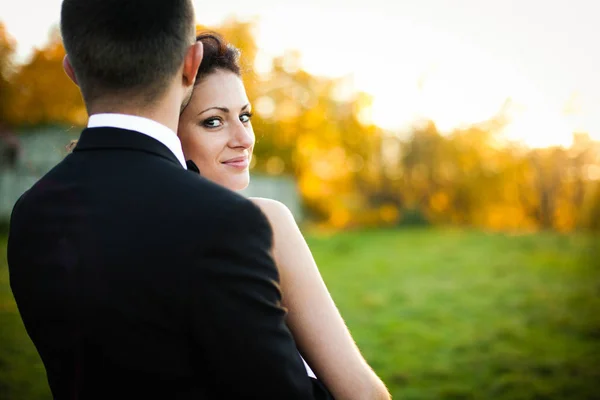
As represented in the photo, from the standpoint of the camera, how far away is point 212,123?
233 cm

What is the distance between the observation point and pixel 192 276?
3.65ft

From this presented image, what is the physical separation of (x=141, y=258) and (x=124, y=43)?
0.53 meters

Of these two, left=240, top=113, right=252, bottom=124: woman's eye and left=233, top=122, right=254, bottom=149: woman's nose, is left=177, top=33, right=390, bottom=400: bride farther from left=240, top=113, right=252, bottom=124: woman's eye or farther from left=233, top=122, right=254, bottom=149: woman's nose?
left=240, top=113, right=252, bottom=124: woman's eye

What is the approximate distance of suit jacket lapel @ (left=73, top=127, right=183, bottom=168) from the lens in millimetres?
1284

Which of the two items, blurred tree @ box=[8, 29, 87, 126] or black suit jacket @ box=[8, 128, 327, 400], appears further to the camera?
blurred tree @ box=[8, 29, 87, 126]

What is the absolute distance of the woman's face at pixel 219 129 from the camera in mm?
2281

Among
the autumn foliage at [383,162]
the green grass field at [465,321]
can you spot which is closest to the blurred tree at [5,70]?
the autumn foliage at [383,162]

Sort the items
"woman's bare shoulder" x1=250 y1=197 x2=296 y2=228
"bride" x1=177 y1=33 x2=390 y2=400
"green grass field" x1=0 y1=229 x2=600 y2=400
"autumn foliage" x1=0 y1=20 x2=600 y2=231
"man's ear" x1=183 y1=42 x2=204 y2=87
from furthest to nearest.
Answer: "autumn foliage" x1=0 y1=20 x2=600 y2=231 < "green grass field" x1=0 y1=229 x2=600 y2=400 < "woman's bare shoulder" x1=250 y1=197 x2=296 y2=228 < "bride" x1=177 y1=33 x2=390 y2=400 < "man's ear" x1=183 y1=42 x2=204 y2=87

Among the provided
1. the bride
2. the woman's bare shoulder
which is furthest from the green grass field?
the woman's bare shoulder

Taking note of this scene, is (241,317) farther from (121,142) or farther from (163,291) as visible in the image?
(121,142)

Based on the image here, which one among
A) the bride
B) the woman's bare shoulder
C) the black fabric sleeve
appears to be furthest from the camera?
the woman's bare shoulder

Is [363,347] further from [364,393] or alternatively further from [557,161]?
[557,161]

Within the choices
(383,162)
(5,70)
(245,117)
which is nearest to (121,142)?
(245,117)

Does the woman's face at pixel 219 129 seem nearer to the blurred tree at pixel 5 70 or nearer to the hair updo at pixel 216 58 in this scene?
the hair updo at pixel 216 58
